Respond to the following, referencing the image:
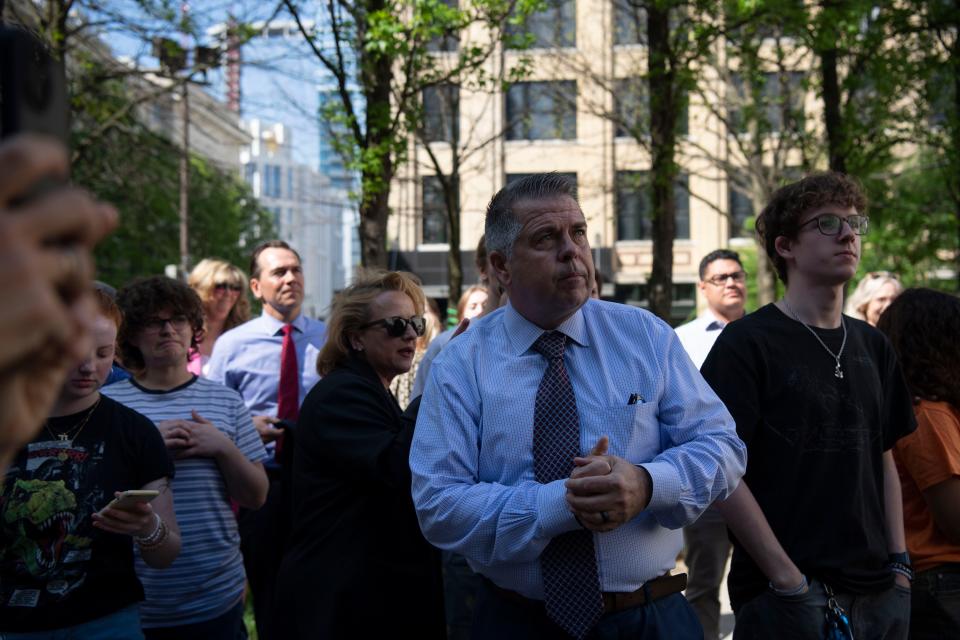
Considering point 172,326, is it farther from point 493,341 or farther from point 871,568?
point 871,568

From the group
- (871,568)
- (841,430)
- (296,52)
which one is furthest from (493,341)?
(296,52)

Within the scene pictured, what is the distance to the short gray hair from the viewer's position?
10.7 feet

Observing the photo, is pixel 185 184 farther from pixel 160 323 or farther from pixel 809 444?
pixel 809 444

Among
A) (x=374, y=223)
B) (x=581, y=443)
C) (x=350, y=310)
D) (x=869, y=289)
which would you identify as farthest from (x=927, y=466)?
(x=374, y=223)

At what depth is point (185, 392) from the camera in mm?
4621

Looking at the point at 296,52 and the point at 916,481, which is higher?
the point at 296,52

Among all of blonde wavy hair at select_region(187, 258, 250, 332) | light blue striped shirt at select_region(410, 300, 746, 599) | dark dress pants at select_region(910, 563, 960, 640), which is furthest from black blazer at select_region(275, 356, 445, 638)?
blonde wavy hair at select_region(187, 258, 250, 332)

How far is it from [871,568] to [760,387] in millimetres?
728

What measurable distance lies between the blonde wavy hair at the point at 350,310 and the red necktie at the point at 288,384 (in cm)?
184

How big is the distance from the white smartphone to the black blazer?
717 millimetres

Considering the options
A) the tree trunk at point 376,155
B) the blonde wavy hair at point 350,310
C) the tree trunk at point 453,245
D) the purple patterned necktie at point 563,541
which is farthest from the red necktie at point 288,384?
the tree trunk at point 453,245

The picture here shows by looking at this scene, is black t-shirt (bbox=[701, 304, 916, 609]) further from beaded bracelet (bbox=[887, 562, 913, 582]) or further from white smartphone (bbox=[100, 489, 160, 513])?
white smartphone (bbox=[100, 489, 160, 513])

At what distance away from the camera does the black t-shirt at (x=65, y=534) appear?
11.3 ft

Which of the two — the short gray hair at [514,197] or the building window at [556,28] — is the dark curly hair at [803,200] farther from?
the building window at [556,28]
